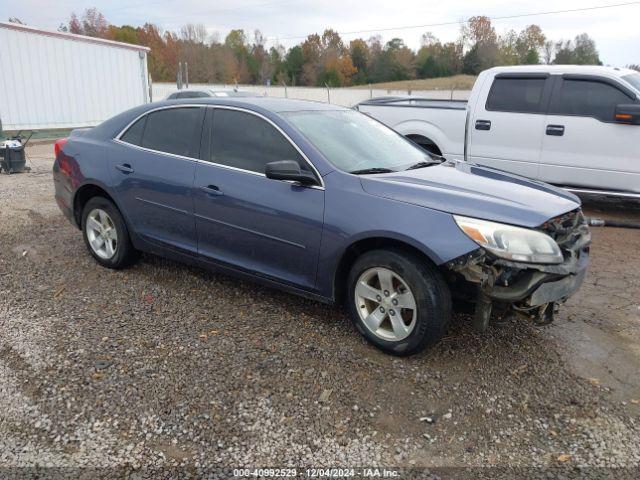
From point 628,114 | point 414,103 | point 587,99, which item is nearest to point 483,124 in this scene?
point 587,99

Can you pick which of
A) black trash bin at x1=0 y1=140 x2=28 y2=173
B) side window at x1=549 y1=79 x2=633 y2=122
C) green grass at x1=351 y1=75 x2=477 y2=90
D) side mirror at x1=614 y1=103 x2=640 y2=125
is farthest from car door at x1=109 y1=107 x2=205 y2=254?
green grass at x1=351 y1=75 x2=477 y2=90

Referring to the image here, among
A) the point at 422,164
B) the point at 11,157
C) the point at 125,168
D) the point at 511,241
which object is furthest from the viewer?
the point at 11,157

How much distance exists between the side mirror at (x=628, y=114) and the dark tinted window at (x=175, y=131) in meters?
5.11

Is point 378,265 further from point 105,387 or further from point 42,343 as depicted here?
point 42,343

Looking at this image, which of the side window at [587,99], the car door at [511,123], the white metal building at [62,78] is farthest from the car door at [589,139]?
the white metal building at [62,78]

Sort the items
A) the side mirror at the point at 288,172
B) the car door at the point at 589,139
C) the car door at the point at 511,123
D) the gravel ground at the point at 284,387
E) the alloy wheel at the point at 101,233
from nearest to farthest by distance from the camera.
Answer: the gravel ground at the point at 284,387
the side mirror at the point at 288,172
the alloy wheel at the point at 101,233
the car door at the point at 589,139
the car door at the point at 511,123

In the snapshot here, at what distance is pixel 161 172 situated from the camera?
14.5 feet

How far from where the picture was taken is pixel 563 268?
A: 3.21 meters

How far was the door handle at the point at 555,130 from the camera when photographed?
6.92 metres

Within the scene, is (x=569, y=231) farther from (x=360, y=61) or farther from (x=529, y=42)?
(x=529, y=42)

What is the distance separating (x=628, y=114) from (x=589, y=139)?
19.7 inches

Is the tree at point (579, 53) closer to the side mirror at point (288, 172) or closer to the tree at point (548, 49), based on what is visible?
the tree at point (548, 49)

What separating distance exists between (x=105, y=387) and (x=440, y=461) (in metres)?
1.92

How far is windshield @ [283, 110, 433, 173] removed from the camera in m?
3.90
